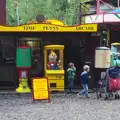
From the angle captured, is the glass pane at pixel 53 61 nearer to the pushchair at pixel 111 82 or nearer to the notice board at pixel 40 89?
the pushchair at pixel 111 82

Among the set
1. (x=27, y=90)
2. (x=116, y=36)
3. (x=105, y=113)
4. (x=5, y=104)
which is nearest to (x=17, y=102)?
(x=5, y=104)

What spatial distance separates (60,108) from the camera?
43.8ft

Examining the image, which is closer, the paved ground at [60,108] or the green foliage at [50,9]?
the paved ground at [60,108]

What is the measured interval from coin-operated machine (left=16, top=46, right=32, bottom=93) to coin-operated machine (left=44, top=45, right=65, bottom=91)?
30.7 inches

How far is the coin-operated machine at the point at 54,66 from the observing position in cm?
1748

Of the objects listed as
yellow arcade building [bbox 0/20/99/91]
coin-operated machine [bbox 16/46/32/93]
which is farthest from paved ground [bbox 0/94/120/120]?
yellow arcade building [bbox 0/20/99/91]

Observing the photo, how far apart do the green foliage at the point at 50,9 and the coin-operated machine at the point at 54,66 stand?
29696 millimetres

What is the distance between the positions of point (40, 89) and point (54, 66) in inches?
122

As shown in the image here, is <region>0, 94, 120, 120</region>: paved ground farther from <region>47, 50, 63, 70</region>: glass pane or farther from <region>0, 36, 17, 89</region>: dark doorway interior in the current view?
<region>0, 36, 17, 89</region>: dark doorway interior

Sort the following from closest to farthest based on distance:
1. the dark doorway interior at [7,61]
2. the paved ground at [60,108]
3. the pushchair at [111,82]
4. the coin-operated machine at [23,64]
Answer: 1. the paved ground at [60,108]
2. the pushchair at [111,82]
3. the coin-operated machine at [23,64]
4. the dark doorway interior at [7,61]

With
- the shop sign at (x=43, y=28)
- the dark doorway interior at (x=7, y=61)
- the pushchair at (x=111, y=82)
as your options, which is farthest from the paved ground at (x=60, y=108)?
the shop sign at (x=43, y=28)

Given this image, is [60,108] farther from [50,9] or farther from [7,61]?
[50,9]

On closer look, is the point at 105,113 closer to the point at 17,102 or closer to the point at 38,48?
the point at 17,102

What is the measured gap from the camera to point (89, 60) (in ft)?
61.2
